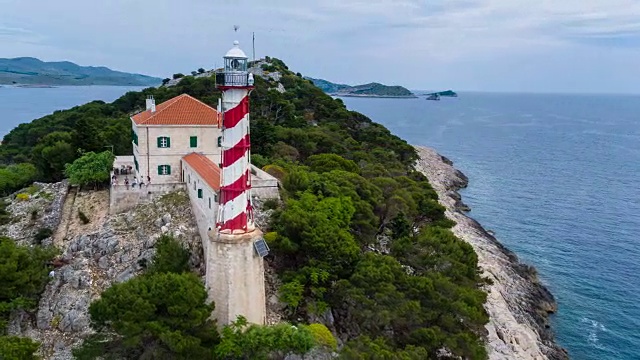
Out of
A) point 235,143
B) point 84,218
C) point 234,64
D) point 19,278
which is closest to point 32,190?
point 84,218

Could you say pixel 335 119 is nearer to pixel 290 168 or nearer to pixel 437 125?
pixel 290 168

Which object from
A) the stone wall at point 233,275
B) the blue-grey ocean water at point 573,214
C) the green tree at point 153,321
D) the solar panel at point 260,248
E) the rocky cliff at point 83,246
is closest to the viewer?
the green tree at point 153,321

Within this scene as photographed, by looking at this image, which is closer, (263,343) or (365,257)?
(263,343)

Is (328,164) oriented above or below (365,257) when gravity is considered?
above

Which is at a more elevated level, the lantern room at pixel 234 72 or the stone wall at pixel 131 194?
the lantern room at pixel 234 72

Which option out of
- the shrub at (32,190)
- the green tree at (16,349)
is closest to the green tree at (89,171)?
the shrub at (32,190)

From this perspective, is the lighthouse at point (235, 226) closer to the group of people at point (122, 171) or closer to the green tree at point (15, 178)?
the group of people at point (122, 171)

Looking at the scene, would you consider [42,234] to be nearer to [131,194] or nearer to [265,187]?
[131,194]
